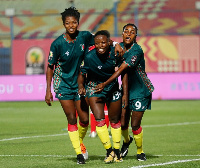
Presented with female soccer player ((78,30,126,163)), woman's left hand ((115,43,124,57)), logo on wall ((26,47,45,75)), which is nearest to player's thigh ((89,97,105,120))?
female soccer player ((78,30,126,163))

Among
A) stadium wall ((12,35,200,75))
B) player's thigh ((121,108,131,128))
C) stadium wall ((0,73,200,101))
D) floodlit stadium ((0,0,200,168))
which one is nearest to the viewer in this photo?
player's thigh ((121,108,131,128))

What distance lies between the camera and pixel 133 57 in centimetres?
855

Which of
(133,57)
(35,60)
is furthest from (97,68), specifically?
(35,60)

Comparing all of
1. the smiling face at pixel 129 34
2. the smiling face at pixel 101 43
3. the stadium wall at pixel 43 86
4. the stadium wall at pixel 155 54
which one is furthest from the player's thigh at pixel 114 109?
the stadium wall at pixel 155 54

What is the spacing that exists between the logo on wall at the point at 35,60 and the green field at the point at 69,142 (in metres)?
13.1

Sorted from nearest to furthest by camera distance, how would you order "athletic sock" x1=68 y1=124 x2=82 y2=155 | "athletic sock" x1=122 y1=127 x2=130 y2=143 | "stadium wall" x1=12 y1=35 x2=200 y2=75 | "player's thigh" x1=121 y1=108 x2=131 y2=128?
"athletic sock" x1=68 y1=124 x2=82 y2=155 < "player's thigh" x1=121 y1=108 x2=131 y2=128 < "athletic sock" x1=122 y1=127 x2=130 y2=143 < "stadium wall" x1=12 y1=35 x2=200 y2=75

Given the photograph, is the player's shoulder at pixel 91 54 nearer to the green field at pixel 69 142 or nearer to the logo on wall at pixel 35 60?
the green field at pixel 69 142

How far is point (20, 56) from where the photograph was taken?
34.3 metres

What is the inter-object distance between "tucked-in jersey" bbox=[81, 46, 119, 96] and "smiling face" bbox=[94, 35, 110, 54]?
0.44 feet

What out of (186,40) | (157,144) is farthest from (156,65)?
(157,144)

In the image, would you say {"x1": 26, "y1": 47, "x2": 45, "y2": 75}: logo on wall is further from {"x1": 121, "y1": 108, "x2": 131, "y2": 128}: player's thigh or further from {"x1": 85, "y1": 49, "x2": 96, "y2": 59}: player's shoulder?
{"x1": 85, "y1": 49, "x2": 96, "y2": 59}: player's shoulder

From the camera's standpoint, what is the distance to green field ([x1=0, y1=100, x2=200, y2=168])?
852 centimetres

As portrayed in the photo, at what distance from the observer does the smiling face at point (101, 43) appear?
836 cm

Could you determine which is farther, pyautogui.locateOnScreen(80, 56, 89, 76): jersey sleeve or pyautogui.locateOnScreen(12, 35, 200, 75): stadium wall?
pyautogui.locateOnScreen(12, 35, 200, 75): stadium wall
